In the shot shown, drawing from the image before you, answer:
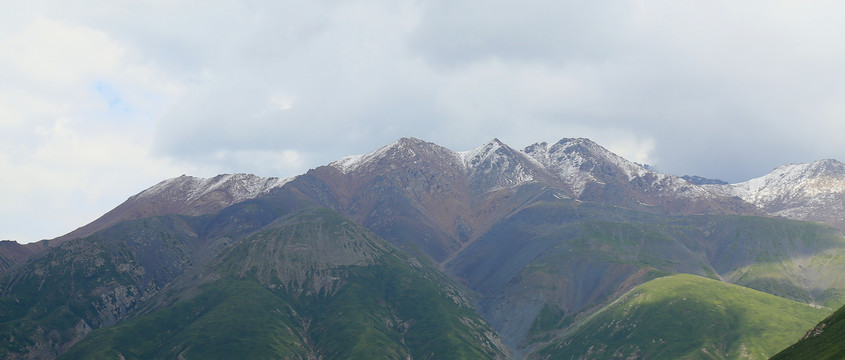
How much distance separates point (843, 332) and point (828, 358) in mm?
26830

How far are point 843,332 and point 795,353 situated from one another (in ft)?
41.2

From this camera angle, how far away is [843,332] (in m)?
154

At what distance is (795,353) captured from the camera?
162 meters

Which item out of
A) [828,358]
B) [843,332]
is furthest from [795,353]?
[828,358]

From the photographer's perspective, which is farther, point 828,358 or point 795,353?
point 795,353

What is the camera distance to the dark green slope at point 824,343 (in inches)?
5487

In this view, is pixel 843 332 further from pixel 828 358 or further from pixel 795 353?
pixel 828 358

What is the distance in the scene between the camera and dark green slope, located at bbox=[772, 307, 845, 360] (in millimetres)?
139375

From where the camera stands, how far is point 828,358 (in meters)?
133

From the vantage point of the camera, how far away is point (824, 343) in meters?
153

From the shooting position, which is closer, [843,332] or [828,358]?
[828,358]
